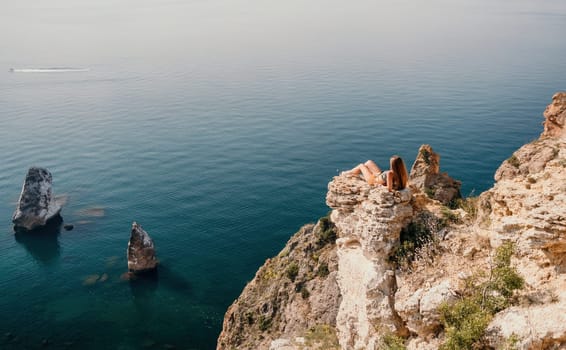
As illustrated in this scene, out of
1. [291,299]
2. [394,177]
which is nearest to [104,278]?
[291,299]

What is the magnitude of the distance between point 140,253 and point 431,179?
4162 cm

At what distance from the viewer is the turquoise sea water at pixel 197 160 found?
5578 cm

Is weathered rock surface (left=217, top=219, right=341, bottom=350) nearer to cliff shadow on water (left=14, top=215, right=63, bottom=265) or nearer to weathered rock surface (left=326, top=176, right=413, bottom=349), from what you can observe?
weathered rock surface (left=326, top=176, right=413, bottom=349)

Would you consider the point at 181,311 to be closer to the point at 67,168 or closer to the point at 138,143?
the point at 67,168

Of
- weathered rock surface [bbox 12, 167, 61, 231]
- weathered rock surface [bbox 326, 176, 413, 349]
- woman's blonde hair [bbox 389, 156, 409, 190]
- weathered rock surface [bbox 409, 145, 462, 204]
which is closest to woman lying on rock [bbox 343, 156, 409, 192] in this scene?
woman's blonde hair [bbox 389, 156, 409, 190]

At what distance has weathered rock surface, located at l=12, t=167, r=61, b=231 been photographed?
74.6 m

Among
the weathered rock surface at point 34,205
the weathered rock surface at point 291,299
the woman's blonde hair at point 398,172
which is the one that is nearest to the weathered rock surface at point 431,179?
the weathered rock surface at point 291,299

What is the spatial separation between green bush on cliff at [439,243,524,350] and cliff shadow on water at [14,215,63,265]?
217 ft

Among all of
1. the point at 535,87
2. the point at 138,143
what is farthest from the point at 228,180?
the point at 535,87

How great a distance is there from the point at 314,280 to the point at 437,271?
16.7 m

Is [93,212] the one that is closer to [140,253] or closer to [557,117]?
[140,253]

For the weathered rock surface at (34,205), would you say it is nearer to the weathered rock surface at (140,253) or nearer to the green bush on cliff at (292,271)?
the weathered rock surface at (140,253)

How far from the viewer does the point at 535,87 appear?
139m

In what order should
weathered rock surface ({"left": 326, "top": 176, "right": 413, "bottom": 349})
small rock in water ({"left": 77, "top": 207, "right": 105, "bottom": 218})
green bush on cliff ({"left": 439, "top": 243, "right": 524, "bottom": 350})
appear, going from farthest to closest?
small rock in water ({"left": 77, "top": 207, "right": 105, "bottom": 218}) → weathered rock surface ({"left": 326, "top": 176, "right": 413, "bottom": 349}) → green bush on cliff ({"left": 439, "top": 243, "right": 524, "bottom": 350})
